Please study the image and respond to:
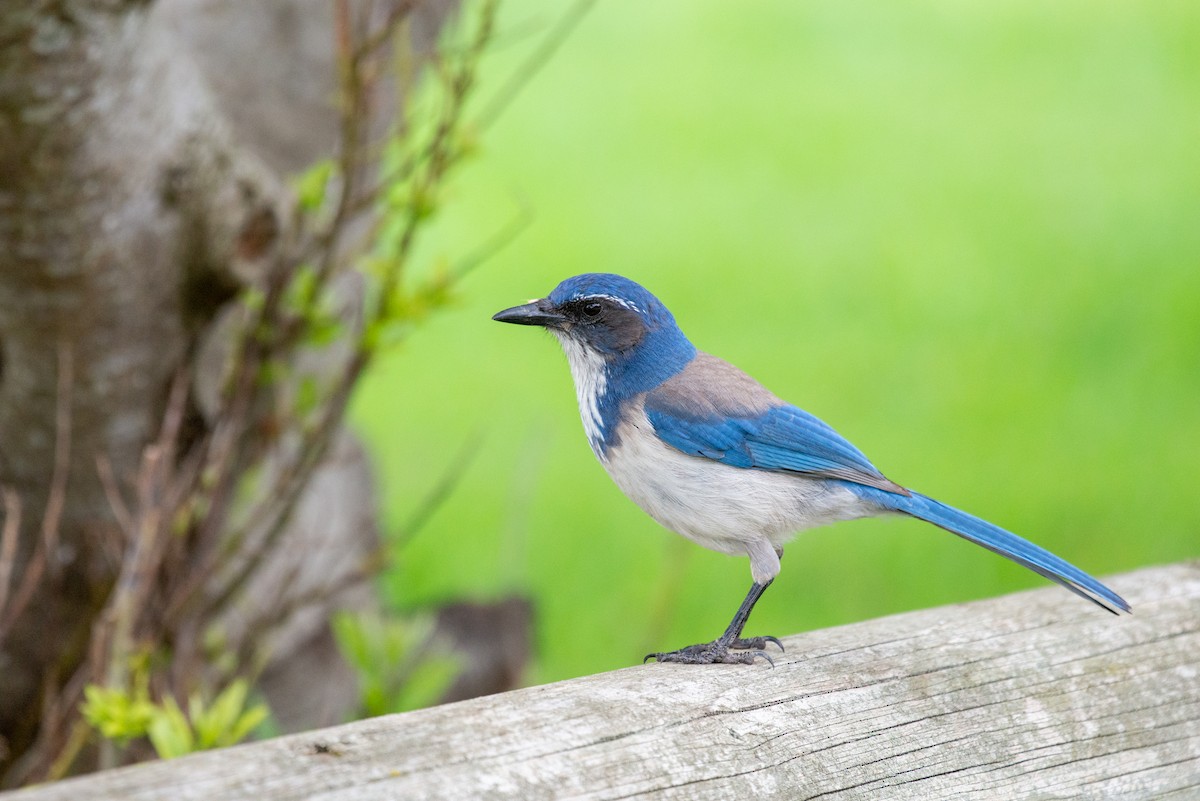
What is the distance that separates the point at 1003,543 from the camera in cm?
253

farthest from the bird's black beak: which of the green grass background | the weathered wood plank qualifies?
the green grass background

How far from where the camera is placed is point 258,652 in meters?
3.85

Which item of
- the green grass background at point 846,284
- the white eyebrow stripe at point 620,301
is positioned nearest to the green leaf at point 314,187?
the white eyebrow stripe at point 620,301

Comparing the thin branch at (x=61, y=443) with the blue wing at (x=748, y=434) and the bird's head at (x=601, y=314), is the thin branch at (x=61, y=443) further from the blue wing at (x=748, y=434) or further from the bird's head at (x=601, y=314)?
the blue wing at (x=748, y=434)

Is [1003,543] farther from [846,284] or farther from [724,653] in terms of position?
[846,284]

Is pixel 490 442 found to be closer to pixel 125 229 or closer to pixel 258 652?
pixel 258 652

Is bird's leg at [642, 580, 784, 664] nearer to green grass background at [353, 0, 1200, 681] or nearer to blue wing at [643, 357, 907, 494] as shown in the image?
blue wing at [643, 357, 907, 494]

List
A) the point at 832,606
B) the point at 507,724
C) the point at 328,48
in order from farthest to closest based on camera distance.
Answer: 1. the point at 832,606
2. the point at 328,48
3. the point at 507,724

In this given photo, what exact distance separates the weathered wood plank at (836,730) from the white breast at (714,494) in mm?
291

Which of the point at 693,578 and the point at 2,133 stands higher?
the point at 2,133

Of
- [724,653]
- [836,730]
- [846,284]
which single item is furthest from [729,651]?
[846,284]

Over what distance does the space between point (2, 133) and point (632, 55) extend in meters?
7.20

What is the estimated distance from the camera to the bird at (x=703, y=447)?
8.75 feet

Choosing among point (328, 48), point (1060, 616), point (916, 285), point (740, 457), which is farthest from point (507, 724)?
point (916, 285)
